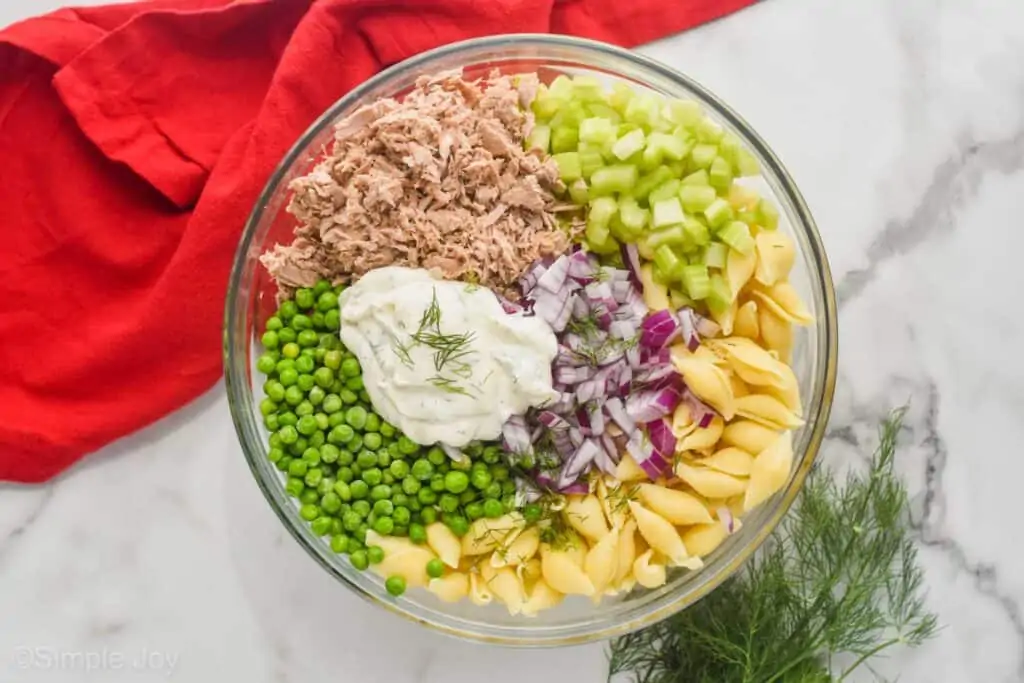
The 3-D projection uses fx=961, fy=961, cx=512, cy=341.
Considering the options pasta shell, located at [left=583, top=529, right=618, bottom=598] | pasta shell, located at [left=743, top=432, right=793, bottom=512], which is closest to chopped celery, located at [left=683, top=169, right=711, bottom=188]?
pasta shell, located at [left=743, top=432, right=793, bottom=512]

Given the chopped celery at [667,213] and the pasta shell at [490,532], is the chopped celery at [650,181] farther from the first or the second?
the pasta shell at [490,532]

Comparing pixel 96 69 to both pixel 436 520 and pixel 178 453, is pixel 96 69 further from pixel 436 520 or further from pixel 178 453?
pixel 436 520

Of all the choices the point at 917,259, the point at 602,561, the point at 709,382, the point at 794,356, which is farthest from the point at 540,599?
the point at 917,259

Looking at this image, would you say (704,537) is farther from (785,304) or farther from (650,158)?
(650,158)

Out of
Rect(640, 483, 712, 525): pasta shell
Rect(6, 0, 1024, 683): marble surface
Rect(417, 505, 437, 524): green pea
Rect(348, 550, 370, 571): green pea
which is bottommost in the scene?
Rect(348, 550, 370, 571): green pea

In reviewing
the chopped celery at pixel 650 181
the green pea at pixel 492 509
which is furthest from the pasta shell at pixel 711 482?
the chopped celery at pixel 650 181

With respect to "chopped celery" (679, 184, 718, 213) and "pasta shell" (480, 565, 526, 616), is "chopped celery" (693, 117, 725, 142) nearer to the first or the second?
"chopped celery" (679, 184, 718, 213)

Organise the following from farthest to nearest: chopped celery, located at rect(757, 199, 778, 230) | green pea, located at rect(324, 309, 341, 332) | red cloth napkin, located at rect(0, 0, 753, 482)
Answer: red cloth napkin, located at rect(0, 0, 753, 482) → green pea, located at rect(324, 309, 341, 332) → chopped celery, located at rect(757, 199, 778, 230)
